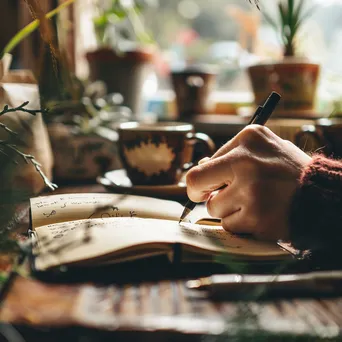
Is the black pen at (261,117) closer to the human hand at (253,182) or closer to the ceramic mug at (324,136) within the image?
the human hand at (253,182)

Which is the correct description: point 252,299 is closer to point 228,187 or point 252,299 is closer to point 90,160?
point 228,187

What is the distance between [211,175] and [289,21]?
98 cm

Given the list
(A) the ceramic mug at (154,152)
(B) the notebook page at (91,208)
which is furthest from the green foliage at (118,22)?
(B) the notebook page at (91,208)

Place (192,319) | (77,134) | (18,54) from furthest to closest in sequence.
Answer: (18,54), (77,134), (192,319)

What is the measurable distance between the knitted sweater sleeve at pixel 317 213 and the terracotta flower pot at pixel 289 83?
79 cm

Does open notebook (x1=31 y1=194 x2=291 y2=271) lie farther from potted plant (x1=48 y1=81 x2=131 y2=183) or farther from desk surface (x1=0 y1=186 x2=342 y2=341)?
potted plant (x1=48 y1=81 x2=131 y2=183)

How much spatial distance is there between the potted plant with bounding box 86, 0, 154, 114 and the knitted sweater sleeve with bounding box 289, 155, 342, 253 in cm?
98

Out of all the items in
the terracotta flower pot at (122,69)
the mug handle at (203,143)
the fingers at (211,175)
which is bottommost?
the mug handle at (203,143)

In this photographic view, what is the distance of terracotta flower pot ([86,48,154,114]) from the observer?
1.41 meters

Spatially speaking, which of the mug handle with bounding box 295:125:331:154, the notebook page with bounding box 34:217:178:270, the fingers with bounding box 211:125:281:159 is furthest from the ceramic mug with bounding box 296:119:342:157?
the notebook page with bounding box 34:217:178:270

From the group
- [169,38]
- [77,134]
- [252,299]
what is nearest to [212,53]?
[169,38]

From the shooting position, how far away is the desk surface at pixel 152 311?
34cm

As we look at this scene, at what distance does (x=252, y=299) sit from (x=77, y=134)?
0.81 m

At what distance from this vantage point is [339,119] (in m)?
1.26
